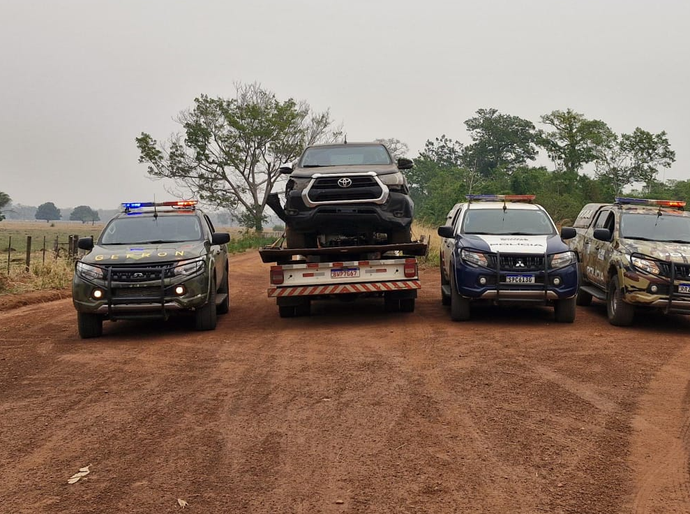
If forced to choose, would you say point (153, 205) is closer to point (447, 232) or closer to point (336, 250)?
point (336, 250)

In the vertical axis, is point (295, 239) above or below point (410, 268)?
above

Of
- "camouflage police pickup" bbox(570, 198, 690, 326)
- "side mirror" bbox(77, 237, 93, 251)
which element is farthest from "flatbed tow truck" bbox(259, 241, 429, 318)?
"camouflage police pickup" bbox(570, 198, 690, 326)

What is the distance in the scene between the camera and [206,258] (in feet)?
35.5

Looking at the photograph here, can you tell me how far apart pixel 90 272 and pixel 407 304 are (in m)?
4.90

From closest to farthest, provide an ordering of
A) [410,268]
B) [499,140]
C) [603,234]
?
[410,268]
[603,234]
[499,140]

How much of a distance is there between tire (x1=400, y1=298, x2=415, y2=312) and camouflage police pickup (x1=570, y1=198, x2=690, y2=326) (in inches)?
120

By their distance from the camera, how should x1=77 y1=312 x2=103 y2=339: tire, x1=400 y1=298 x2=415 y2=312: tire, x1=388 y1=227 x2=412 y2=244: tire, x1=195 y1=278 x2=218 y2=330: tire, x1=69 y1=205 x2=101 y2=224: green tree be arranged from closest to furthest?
1. x1=77 y1=312 x2=103 y2=339: tire
2. x1=195 y1=278 x2=218 y2=330: tire
3. x1=388 y1=227 x2=412 y2=244: tire
4. x1=400 y1=298 x2=415 y2=312: tire
5. x1=69 y1=205 x2=101 y2=224: green tree

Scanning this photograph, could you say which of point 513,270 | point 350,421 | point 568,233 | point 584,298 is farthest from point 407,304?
point 350,421

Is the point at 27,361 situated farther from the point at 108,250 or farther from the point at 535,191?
the point at 535,191

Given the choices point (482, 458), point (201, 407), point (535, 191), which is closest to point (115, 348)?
point (201, 407)

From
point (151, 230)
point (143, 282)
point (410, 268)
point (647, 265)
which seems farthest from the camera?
point (151, 230)

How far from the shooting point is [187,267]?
412 inches

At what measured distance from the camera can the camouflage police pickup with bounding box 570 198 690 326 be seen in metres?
10.5

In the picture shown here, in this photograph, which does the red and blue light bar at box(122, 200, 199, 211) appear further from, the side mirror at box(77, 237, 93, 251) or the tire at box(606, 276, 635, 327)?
the tire at box(606, 276, 635, 327)
